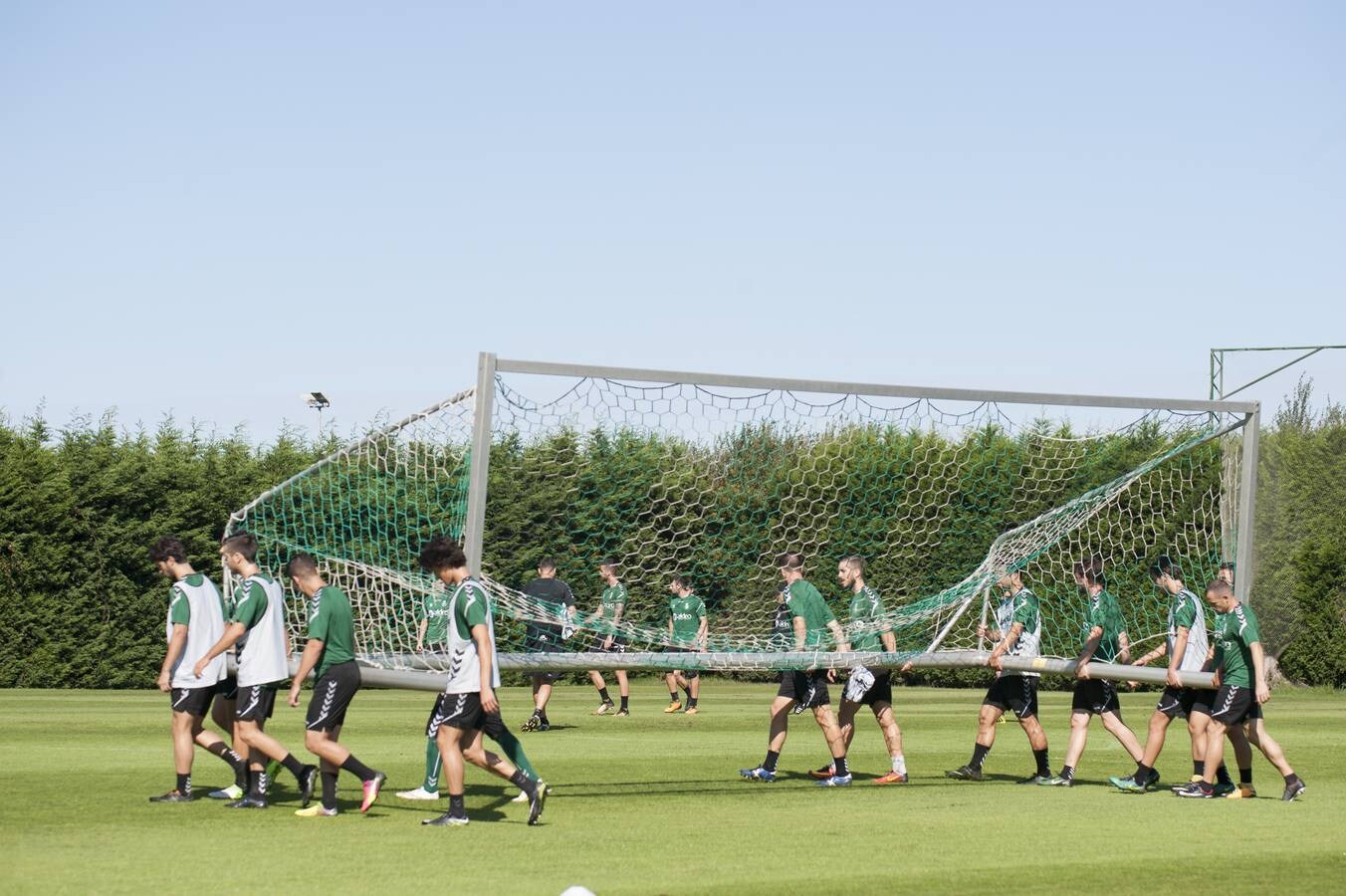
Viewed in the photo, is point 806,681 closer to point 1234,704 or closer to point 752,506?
point 752,506

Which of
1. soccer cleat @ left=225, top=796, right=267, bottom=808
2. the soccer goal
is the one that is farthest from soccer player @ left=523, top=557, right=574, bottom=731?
soccer cleat @ left=225, top=796, right=267, bottom=808

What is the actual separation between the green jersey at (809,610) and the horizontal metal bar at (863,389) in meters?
1.72

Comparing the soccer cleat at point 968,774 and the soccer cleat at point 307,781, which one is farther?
the soccer cleat at point 968,774

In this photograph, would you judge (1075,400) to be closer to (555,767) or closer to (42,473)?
(555,767)

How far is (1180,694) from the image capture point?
13648mm

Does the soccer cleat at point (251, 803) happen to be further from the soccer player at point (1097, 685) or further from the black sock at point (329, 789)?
the soccer player at point (1097, 685)

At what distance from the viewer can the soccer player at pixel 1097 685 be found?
13.9 meters

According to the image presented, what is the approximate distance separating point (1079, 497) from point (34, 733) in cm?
1125

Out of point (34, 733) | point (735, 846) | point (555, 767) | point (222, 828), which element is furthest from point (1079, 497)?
Result: point (34, 733)

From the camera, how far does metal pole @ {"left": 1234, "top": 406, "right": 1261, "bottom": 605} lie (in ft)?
47.4

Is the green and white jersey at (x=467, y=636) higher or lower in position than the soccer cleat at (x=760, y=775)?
higher

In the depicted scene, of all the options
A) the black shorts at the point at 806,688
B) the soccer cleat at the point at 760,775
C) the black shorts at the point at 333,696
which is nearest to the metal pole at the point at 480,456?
the black shorts at the point at 333,696

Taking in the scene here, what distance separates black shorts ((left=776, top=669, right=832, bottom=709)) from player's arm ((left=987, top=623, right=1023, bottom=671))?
1.43m

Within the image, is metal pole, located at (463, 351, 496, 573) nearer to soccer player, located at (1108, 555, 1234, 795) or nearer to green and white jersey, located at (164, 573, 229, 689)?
green and white jersey, located at (164, 573, 229, 689)
